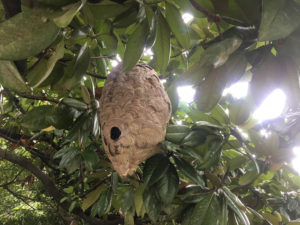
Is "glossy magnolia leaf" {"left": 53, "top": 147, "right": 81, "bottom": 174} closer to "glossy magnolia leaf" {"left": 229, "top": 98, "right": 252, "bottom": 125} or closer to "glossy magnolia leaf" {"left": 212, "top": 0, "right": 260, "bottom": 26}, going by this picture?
"glossy magnolia leaf" {"left": 229, "top": 98, "right": 252, "bottom": 125}

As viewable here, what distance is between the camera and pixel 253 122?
2.18 feet

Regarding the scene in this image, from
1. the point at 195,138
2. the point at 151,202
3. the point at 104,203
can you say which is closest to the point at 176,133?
the point at 195,138

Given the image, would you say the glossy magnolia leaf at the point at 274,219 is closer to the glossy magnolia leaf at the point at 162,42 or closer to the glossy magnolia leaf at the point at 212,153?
the glossy magnolia leaf at the point at 212,153

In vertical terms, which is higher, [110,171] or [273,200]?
[110,171]

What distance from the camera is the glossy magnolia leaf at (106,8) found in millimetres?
536

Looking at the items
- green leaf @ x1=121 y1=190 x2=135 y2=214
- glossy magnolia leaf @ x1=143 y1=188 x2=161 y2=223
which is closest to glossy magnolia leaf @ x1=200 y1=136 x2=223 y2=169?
glossy magnolia leaf @ x1=143 y1=188 x2=161 y2=223

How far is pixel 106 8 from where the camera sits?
0.55 metres

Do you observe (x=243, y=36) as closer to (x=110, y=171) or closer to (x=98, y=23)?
(x=98, y=23)

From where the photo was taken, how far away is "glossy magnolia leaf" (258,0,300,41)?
13.1 inches

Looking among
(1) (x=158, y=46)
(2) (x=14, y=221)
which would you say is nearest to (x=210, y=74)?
(1) (x=158, y=46)

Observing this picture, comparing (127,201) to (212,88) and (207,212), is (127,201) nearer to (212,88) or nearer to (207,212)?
(207,212)

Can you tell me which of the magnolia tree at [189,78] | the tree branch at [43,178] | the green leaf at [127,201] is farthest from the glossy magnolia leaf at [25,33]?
the tree branch at [43,178]

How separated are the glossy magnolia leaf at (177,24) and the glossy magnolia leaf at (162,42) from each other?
41 millimetres

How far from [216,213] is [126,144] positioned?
336mm
